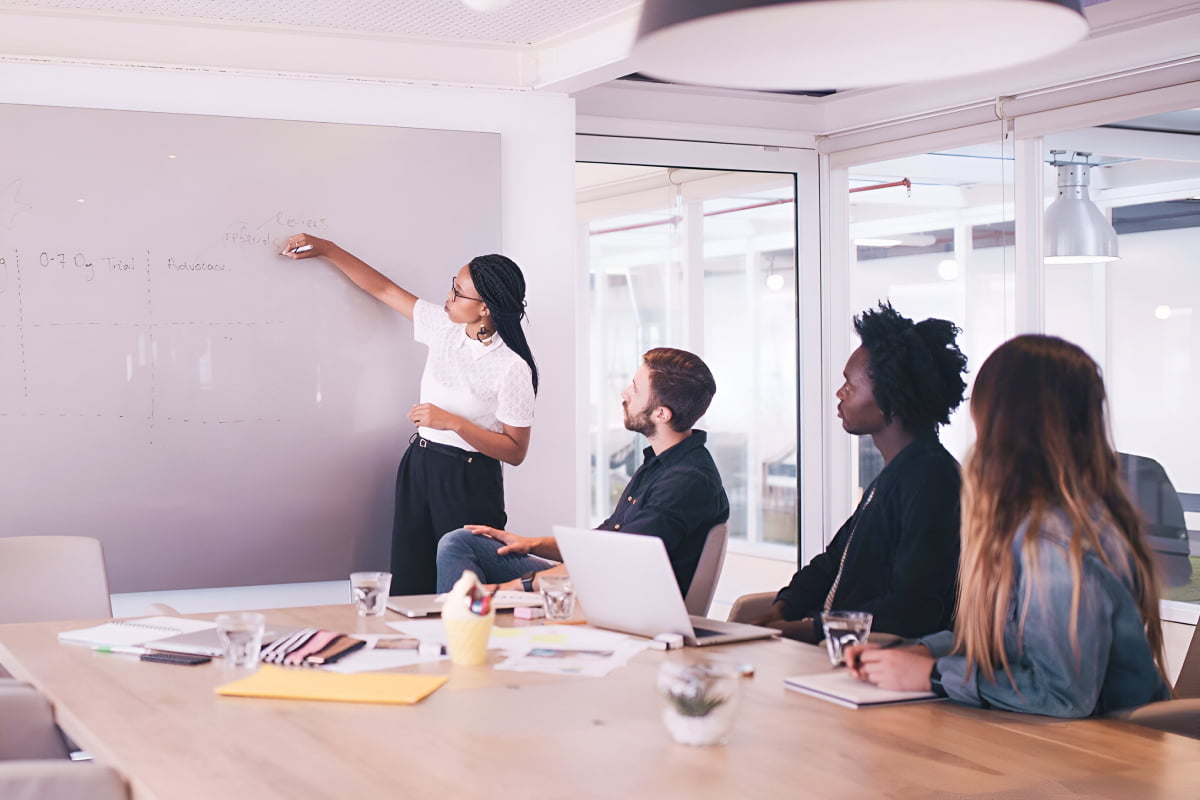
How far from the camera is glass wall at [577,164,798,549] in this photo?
6.05 meters

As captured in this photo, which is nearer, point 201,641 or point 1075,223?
point 201,641

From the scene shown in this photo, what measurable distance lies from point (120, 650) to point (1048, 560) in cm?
176

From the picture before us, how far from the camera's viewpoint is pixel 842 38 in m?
1.87

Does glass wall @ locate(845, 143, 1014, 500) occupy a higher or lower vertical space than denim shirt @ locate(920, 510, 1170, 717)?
higher

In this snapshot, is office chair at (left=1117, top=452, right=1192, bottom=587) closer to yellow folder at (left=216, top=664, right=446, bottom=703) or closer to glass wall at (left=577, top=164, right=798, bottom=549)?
glass wall at (left=577, top=164, right=798, bottom=549)

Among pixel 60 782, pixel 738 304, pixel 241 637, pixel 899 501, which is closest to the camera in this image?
pixel 60 782

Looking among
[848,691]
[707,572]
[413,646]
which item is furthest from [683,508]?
[848,691]

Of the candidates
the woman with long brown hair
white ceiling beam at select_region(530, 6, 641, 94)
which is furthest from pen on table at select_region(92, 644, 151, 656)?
white ceiling beam at select_region(530, 6, 641, 94)

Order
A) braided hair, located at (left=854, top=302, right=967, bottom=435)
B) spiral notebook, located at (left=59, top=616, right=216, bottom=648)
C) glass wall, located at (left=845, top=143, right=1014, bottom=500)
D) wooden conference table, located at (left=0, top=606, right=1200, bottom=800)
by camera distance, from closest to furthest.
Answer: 1. wooden conference table, located at (left=0, top=606, right=1200, bottom=800)
2. spiral notebook, located at (left=59, top=616, right=216, bottom=648)
3. braided hair, located at (left=854, top=302, right=967, bottom=435)
4. glass wall, located at (left=845, top=143, right=1014, bottom=500)

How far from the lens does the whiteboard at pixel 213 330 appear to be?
4.18m

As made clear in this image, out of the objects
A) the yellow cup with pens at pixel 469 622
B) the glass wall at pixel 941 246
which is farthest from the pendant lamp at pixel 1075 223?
the yellow cup with pens at pixel 469 622

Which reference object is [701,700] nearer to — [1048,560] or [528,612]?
[1048,560]

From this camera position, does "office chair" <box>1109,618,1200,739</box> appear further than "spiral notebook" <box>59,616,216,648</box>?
No

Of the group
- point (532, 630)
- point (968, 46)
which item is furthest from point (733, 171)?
point (968, 46)
